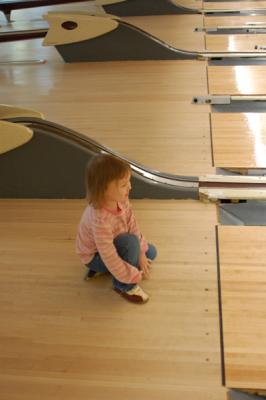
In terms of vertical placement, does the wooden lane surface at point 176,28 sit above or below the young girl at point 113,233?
above

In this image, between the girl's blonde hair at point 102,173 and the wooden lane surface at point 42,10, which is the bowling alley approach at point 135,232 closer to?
the girl's blonde hair at point 102,173

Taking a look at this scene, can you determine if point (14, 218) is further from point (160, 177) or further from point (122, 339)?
point (122, 339)

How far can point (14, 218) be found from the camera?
6.73 ft

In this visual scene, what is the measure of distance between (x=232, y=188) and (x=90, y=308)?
0.84 m

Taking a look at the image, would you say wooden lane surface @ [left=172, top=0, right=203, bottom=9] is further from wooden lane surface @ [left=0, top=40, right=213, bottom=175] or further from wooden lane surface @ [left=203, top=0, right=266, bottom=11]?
wooden lane surface @ [left=0, top=40, right=213, bottom=175]

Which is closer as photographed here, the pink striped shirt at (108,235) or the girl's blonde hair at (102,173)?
the girl's blonde hair at (102,173)

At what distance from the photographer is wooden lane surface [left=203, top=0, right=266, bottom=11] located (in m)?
4.88

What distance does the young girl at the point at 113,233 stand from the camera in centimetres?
135

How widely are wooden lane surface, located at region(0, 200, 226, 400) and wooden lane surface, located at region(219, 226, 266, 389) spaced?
4 centimetres

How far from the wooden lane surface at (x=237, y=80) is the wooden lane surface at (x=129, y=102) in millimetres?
78

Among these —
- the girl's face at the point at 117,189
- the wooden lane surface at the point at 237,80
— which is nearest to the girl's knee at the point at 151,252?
the girl's face at the point at 117,189

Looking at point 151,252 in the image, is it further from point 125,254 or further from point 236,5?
point 236,5

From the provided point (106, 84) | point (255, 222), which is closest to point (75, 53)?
point (106, 84)

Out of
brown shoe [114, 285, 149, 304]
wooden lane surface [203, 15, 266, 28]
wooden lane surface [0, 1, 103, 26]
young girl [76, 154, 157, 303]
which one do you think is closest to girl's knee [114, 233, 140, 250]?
young girl [76, 154, 157, 303]
